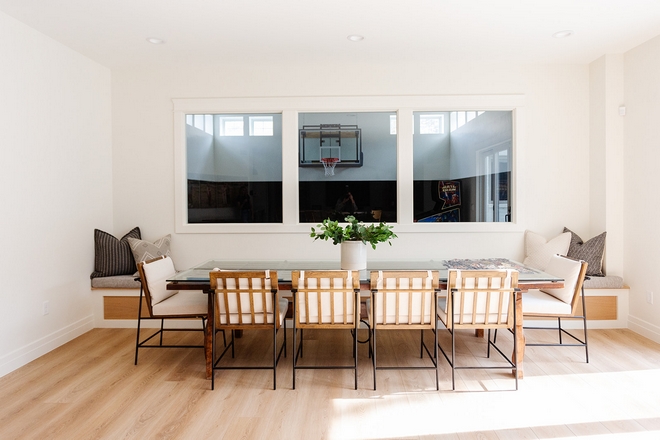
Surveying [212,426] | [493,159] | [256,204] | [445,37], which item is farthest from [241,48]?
[212,426]

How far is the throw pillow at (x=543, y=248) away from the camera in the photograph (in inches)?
169

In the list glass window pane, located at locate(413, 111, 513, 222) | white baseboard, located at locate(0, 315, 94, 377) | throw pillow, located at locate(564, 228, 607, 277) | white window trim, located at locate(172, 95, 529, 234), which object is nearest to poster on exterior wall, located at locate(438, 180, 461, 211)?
glass window pane, located at locate(413, 111, 513, 222)

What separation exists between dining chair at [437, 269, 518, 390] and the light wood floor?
31 cm

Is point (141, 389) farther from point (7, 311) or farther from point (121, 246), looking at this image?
point (121, 246)

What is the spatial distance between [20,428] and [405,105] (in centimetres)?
423

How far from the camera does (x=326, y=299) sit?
2.90 metres

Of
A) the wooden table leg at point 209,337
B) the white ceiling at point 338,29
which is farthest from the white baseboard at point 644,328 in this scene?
the wooden table leg at point 209,337

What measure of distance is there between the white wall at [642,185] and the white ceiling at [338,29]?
12.0 inches

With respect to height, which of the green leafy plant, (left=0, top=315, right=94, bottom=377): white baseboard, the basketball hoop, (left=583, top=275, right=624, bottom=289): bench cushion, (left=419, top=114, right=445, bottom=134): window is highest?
(left=419, top=114, right=445, bottom=134): window

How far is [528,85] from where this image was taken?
4.54 metres

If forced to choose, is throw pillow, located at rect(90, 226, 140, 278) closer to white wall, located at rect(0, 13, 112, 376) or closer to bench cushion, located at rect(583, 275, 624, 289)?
white wall, located at rect(0, 13, 112, 376)

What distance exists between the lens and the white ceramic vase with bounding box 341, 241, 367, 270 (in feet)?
11.1

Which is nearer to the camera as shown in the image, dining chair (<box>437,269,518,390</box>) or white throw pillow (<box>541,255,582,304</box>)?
dining chair (<box>437,269,518,390</box>)

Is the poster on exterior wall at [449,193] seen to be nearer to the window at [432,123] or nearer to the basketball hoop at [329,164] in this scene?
the window at [432,123]
